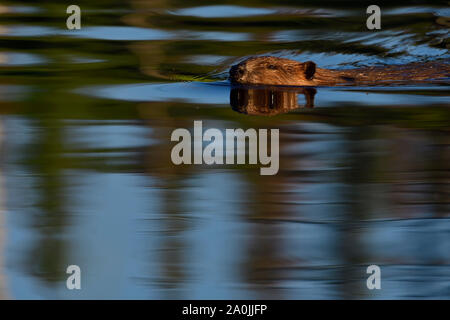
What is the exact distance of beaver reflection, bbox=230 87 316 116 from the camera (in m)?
7.21

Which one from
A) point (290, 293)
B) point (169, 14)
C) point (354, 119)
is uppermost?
point (169, 14)

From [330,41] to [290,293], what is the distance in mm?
6959

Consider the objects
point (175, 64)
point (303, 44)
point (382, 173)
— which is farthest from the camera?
point (303, 44)

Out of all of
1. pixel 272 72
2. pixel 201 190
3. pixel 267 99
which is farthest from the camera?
pixel 272 72

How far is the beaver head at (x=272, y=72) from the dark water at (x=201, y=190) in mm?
231

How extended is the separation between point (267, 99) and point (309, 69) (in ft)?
2.32

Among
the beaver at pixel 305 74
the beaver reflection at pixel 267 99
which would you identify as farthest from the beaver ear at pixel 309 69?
the beaver reflection at pixel 267 99

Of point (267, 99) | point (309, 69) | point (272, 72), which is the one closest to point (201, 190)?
point (267, 99)

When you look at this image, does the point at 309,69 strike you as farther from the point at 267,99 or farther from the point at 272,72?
the point at 267,99

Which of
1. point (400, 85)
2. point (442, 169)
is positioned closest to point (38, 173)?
point (442, 169)

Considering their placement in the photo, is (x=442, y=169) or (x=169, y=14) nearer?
(x=442, y=169)

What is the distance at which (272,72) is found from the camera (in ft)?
27.1

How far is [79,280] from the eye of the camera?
13.8ft

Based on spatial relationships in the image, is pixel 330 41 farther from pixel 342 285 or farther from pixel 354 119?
pixel 342 285
